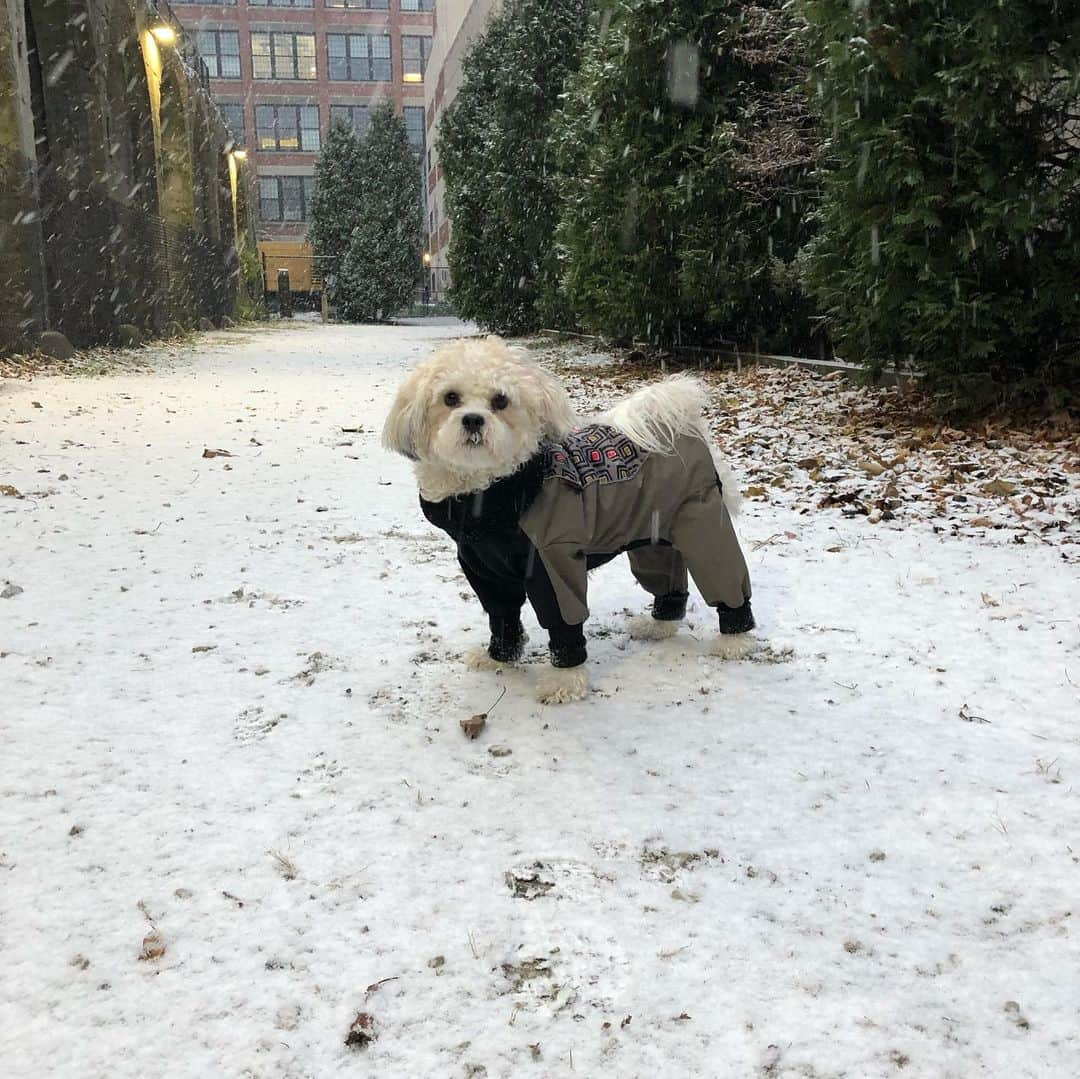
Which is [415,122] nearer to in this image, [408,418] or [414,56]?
[414,56]

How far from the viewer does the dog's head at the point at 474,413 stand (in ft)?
9.98

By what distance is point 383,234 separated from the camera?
152 feet

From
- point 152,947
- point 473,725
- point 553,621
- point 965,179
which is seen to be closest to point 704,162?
point 965,179

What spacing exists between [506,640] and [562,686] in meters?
0.36

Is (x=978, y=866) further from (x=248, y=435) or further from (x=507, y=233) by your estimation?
(x=507, y=233)

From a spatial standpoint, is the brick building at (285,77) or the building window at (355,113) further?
the building window at (355,113)

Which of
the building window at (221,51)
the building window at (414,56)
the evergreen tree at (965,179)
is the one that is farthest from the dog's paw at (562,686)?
the building window at (221,51)

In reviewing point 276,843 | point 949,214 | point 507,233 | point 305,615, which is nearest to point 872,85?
point 949,214

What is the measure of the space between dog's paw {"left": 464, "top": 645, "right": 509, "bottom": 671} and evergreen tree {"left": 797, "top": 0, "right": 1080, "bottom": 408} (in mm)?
5221

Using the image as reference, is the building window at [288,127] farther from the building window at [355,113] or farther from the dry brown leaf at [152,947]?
the dry brown leaf at [152,947]

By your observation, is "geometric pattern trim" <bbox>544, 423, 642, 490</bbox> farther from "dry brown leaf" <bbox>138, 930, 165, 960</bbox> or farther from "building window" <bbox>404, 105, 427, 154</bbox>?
"building window" <bbox>404, 105, 427, 154</bbox>

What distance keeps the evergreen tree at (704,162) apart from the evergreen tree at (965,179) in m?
3.23

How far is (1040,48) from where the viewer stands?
252 inches

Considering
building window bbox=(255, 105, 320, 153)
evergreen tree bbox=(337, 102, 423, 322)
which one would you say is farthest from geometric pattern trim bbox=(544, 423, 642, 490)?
building window bbox=(255, 105, 320, 153)
